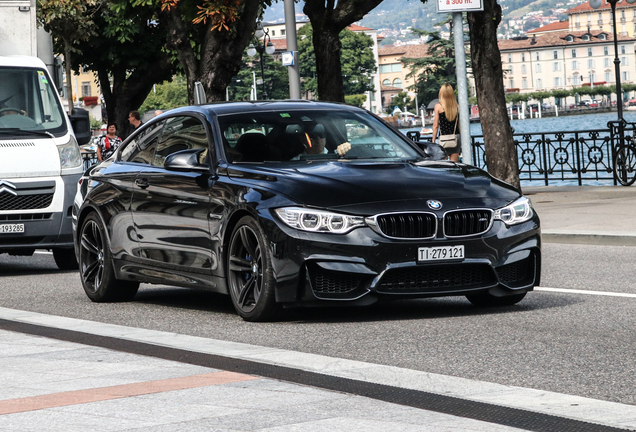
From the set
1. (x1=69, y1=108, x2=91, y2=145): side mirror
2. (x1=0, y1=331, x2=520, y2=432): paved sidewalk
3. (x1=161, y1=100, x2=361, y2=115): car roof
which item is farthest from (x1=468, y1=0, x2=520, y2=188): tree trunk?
(x1=0, y1=331, x2=520, y2=432): paved sidewalk

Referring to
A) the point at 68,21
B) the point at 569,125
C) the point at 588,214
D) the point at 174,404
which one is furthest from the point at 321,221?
the point at 569,125

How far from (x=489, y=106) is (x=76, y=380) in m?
16.2

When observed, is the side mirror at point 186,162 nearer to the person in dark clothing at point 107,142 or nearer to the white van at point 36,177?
the white van at point 36,177

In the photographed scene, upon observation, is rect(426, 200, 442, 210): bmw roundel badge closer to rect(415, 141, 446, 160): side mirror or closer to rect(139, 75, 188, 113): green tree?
rect(415, 141, 446, 160): side mirror

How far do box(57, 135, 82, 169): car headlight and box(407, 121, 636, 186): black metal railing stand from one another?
41.9 ft

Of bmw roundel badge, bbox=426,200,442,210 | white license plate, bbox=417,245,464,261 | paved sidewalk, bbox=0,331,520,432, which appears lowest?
paved sidewalk, bbox=0,331,520,432

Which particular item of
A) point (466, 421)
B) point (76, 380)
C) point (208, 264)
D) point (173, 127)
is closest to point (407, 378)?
point (466, 421)

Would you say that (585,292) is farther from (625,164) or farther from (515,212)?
(625,164)

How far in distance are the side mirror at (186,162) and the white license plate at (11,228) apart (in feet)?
16.6

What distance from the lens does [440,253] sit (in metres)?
7.87

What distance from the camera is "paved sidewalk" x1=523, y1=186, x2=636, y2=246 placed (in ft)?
46.8

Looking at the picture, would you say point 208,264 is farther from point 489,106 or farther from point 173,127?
point 489,106

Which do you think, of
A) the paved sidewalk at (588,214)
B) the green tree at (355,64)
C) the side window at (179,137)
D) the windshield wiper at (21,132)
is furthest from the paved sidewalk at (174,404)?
the green tree at (355,64)

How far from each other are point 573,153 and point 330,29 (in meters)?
5.77
